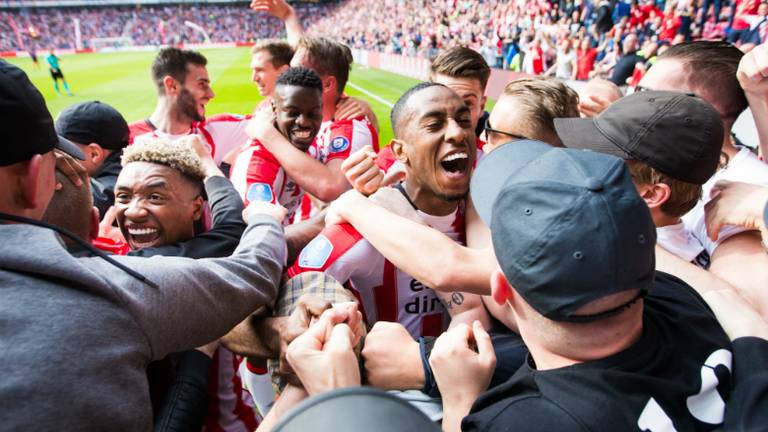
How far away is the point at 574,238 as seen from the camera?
3.73 feet

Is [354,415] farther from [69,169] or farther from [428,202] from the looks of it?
[428,202]

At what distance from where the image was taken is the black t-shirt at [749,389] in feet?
3.79

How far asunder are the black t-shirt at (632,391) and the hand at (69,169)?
1.68 meters

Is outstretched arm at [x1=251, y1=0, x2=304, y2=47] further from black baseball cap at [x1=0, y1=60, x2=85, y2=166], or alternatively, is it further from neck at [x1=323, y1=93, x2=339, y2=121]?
black baseball cap at [x1=0, y1=60, x2=85, y2=166]

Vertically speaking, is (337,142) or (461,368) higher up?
(461,368)

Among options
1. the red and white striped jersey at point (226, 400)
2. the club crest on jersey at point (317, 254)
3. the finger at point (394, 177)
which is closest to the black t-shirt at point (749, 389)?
the club crest on jersey at point (317, 254)

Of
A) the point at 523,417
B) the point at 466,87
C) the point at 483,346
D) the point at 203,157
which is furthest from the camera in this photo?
the point at 466,87

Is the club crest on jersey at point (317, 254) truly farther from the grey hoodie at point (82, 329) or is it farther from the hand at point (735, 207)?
the hand at point (735, 207)

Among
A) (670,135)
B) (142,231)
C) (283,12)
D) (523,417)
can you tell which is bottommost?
(142,231)

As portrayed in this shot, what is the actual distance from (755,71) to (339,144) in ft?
8.53

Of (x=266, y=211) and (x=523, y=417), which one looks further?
(x=266, y=211)

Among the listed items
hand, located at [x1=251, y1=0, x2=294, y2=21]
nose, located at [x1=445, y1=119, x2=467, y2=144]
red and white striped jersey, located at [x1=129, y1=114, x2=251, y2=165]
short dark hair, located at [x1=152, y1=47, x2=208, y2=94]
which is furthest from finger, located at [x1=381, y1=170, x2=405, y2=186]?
short dark hair, located at [x1=152, y1=47, x2=208, y2=94]

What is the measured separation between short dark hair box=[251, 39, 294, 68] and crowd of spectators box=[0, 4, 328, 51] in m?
60.3

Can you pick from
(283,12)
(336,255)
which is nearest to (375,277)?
(336,255)
